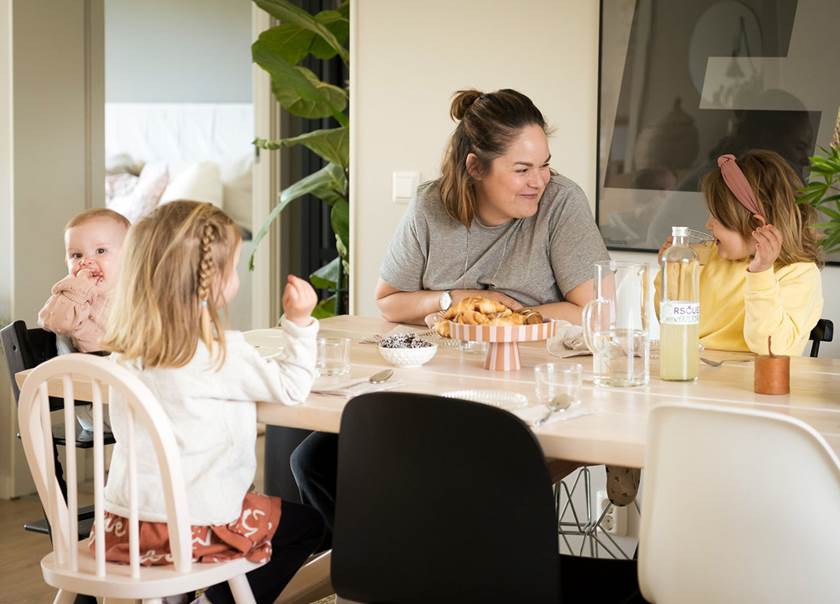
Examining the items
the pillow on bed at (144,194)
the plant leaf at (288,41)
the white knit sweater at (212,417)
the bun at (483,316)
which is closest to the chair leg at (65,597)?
the white knit sweater at (212,417)

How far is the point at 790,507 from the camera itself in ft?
4.34

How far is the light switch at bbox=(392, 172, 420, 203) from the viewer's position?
342cm

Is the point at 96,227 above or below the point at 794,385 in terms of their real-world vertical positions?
above

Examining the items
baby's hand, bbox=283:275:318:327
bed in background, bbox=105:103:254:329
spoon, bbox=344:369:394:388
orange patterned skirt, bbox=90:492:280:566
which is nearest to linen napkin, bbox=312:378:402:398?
spoon, bbox=344:369:394:388

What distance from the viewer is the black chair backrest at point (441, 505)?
1.45 metres

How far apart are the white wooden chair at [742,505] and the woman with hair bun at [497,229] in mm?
1096

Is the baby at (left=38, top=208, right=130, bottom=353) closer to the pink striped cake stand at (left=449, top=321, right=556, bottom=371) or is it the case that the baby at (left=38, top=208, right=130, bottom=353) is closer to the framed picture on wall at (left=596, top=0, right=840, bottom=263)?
the pink striped cake stand at (left=449, top=321, right=556, bottom=371)

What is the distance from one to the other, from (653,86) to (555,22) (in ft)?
1.18

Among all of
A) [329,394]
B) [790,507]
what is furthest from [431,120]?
[790,507]

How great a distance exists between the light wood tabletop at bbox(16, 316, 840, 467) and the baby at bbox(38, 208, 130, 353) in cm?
45

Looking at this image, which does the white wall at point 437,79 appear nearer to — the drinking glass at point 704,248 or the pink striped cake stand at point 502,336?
the drinking glass at point 704,248

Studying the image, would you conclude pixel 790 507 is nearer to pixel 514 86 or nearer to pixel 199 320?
pixel 199 320

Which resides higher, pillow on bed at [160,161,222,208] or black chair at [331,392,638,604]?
pillow on bed at [160,161,222,208]

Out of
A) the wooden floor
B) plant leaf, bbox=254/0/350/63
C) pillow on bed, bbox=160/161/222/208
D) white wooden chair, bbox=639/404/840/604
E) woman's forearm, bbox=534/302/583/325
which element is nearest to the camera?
white wooden chair, bbox=639/404/840/604
